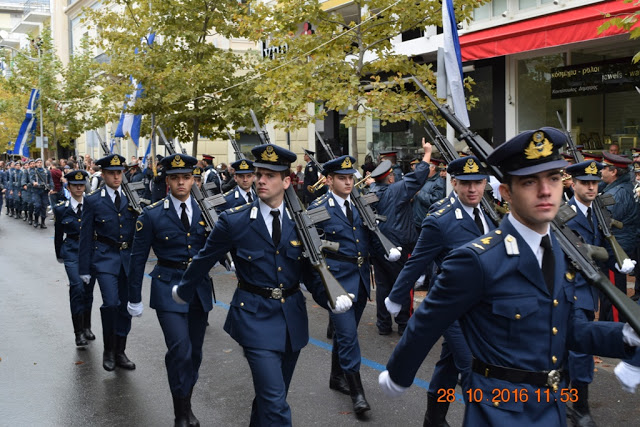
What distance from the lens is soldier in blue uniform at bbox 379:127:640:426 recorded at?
2.82 m

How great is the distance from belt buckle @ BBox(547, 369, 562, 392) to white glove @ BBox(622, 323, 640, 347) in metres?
0.30

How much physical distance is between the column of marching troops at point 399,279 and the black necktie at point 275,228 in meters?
0.01

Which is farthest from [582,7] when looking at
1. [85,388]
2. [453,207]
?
[85,388]

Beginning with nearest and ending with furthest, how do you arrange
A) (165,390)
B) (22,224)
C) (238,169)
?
(165,390) → (238,169) → (22,224)

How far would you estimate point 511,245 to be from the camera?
2865mm

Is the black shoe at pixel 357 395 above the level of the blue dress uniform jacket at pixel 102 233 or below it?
below

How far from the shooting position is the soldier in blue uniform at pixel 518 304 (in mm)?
2824

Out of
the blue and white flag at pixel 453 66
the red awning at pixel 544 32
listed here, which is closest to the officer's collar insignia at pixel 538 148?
the blue and white flag at pixel 453 66

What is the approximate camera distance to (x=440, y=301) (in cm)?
288

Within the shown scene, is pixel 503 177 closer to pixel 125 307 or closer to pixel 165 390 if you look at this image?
pixel 165 390

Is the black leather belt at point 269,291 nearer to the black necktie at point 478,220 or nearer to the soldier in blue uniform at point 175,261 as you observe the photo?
the soldier in blue uniform at point 175,261

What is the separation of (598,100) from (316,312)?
8612mm

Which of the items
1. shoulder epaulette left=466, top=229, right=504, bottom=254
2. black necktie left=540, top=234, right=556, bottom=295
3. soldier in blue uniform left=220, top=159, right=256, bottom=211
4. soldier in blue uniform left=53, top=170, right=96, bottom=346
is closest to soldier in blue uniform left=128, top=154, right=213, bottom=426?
soldier in blue uniform left=53, top=170, right=96, bottom=346

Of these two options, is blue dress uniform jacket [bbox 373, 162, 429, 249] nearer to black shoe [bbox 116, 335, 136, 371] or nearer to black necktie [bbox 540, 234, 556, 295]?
Answer: black shoe [bbox 116, 335, 136, 371]
